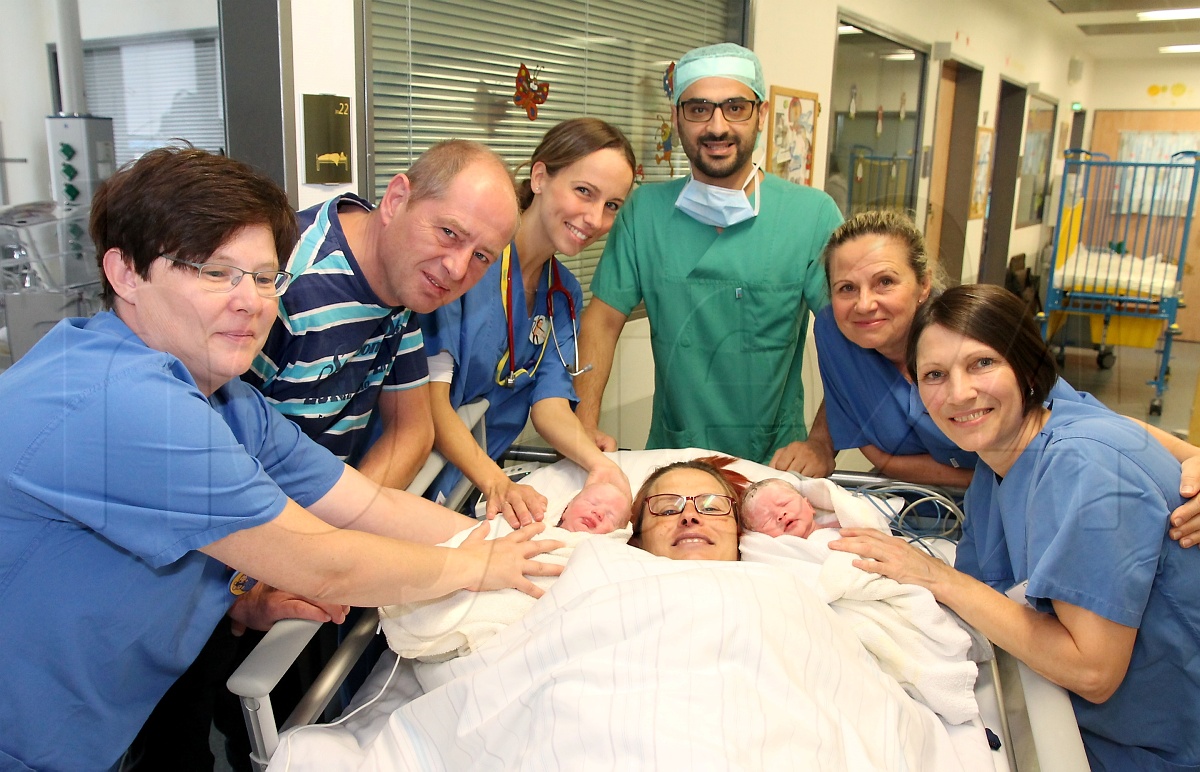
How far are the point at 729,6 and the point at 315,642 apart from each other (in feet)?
6.24

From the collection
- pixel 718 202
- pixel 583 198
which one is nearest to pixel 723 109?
pixel 718 202

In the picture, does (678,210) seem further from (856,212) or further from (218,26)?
(218,26)

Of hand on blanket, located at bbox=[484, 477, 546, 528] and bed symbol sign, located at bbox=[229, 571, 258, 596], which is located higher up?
bed symbol sign, located at bbox=[229, 571, 258, 596]

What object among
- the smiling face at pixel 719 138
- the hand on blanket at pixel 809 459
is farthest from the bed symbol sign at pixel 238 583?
the smiling face at pixel 719 138

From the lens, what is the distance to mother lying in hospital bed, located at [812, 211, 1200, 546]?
1.05 meters

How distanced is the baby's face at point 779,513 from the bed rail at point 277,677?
0.56 meters

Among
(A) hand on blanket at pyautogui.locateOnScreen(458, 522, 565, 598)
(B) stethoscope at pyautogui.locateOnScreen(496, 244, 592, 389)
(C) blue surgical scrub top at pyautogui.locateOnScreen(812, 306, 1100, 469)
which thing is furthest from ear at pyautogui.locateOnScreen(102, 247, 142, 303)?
(C) blue surgical scrub top at pyautogui.locateOnScreen(812, 306, 1100, 469)

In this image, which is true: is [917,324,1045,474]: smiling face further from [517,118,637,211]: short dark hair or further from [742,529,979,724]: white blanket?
[517,118,637,211]: short dark hair

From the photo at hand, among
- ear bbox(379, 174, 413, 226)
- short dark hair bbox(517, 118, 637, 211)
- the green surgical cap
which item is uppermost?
the green surgical cap

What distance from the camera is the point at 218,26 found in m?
1.46

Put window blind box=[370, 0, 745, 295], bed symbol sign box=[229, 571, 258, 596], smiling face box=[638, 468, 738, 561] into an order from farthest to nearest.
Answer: window blind box=[370, 0, 745, 295] → smiling face box=[638, 468, 738, 561] → bed symbol sign box=[229, 571, 258, 596]

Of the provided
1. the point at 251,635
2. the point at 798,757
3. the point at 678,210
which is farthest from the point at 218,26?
the point at 798,757

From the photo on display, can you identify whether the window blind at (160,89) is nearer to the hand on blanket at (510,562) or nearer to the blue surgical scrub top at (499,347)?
the blue surgical scrub top at (499,347)

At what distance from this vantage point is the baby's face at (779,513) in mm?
1228
